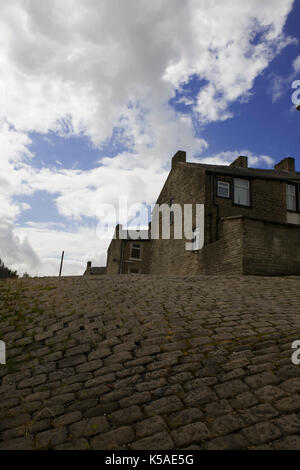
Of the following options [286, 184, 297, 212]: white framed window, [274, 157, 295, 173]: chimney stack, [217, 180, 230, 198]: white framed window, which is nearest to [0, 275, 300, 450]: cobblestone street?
[217, 180, 230, 198]: white framed window

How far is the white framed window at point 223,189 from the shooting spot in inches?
850

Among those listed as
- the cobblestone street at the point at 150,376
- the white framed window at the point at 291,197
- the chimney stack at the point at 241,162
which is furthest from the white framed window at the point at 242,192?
the cobblestone street at the point at 150,376

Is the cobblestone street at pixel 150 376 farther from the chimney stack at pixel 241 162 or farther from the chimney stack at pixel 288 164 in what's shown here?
the chimney stack at pixel 288 164

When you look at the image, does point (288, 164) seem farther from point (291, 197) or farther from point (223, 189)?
point (223, 189)

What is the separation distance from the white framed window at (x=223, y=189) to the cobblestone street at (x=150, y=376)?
1397cm

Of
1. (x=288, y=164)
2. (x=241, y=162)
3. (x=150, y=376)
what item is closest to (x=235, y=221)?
(x=150, y=376)

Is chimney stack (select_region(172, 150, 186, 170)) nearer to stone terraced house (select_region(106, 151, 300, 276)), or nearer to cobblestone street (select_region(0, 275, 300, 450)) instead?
stone terraced house (select_region(106, 151, 300, 276))

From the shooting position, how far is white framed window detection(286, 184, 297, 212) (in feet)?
76.4

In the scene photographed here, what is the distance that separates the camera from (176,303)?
8.25 meters

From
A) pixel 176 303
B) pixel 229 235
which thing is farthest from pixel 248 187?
pixel 176 303
